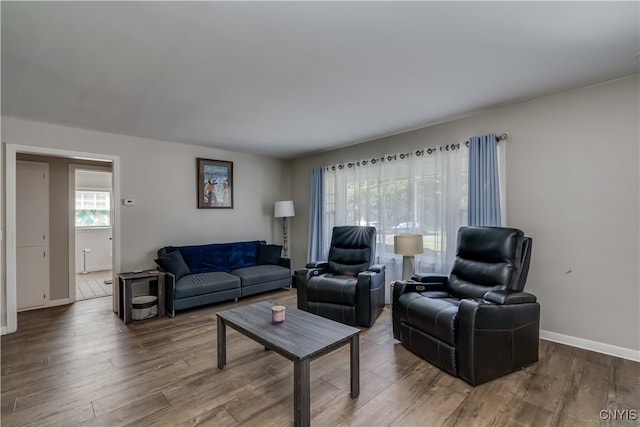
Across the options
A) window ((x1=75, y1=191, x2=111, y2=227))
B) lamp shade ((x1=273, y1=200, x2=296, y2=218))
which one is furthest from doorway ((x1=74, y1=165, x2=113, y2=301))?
lamp shade ((x1=273, y1=200, x2=296, y2=218))

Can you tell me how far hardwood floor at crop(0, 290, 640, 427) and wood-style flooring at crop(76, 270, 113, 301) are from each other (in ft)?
6.03

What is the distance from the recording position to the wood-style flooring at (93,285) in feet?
15.6

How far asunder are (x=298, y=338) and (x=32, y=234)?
14.7ft

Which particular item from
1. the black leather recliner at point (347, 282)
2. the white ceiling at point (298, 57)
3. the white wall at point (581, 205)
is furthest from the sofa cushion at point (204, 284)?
the white wall at point (581, 205)

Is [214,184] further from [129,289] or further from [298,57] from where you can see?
[298,57]

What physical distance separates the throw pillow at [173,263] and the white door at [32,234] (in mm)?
1787

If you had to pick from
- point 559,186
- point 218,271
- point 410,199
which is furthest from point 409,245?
point 218,271

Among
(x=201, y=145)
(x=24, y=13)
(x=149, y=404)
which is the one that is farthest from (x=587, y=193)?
(x=201, y=145)

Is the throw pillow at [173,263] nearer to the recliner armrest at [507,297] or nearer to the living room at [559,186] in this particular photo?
the living room at [559,186]

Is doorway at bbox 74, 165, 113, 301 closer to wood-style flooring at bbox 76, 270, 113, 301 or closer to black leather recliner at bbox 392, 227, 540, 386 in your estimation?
wood-style flooring at bbox 76, 270, 113, 301

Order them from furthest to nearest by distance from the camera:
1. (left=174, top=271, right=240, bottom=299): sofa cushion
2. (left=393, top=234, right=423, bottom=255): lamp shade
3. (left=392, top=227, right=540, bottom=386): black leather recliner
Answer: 1. (left=174, top=271, right=240, bottom=299): sofa cushion
2. (left=393, top=234, right=423, bottom=255): lamp shade
3. (left=392, top=227, right=540, bottom=386): black leather recliner

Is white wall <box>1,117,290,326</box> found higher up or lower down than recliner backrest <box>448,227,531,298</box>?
higher up

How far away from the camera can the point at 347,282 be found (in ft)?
11.0

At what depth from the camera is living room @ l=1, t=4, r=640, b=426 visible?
8.15 ft
